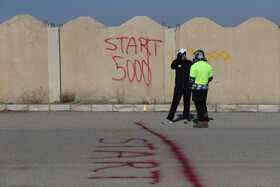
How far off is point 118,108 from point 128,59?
6.53ft

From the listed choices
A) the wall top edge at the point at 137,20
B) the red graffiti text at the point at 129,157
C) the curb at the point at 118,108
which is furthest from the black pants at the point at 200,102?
the wall top edge at the point at 137,20

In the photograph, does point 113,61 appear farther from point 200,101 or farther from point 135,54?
point 200,101

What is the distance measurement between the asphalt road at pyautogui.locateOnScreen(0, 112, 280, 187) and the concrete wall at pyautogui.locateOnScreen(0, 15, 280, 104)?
340cm

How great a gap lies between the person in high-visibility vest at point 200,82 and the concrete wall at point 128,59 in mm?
4861

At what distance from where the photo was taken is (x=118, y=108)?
13094mm

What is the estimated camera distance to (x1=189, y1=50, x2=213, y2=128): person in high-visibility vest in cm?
936

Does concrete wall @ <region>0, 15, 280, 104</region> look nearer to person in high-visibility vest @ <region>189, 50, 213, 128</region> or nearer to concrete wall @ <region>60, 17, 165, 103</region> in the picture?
concrete wall @ <region>60, 17, 165, 103</region>

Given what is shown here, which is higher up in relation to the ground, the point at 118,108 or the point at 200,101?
the point at 200,101

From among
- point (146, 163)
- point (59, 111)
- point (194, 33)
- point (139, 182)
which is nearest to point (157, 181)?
point (139, 182)

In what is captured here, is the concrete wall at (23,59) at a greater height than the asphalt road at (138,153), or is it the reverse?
the concrete wall at (23,59)

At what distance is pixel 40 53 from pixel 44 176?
968 cm

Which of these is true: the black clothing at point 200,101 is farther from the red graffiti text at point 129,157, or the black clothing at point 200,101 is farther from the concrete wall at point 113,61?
the concrete wall at point 113,61

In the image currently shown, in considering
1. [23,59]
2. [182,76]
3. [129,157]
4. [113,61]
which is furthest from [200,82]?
[23,59]

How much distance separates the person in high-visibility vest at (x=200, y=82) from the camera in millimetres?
9359
